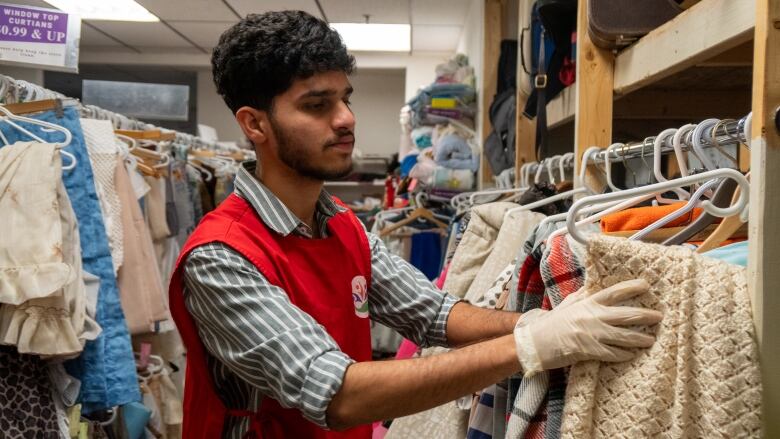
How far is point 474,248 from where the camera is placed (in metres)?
1.67

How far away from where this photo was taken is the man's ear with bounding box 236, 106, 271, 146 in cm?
125

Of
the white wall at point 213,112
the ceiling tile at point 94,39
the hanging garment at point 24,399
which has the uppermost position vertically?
the ceiling tile at point 94,39

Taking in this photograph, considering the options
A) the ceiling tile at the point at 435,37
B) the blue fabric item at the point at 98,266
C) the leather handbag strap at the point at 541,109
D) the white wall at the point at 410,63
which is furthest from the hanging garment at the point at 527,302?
the white wall at the point at 410,63

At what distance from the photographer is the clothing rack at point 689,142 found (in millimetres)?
850

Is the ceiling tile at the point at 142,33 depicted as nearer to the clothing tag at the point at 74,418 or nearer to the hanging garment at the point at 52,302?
the hanging garment at the point at 52,302

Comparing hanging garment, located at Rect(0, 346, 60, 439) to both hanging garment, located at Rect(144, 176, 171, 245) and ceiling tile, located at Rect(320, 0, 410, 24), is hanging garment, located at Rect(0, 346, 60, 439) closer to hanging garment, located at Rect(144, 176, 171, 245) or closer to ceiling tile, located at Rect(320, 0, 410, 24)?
hanging garment, located at Rect(144, 176, 171, 245)

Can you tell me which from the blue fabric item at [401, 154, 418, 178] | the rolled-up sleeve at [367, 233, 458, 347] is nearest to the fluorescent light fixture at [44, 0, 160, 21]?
the blue fabric item at [401, 154, 418, 178]

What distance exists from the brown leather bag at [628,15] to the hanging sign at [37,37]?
151 centimetres

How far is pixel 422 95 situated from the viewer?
11.8 ft

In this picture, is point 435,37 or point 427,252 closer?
point 427,252

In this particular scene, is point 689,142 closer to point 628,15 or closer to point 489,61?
point 628,15

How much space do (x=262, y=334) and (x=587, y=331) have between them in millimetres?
490

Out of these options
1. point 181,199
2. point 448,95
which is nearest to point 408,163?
point 448,95

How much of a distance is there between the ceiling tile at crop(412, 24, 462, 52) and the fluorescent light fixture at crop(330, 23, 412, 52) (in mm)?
65
